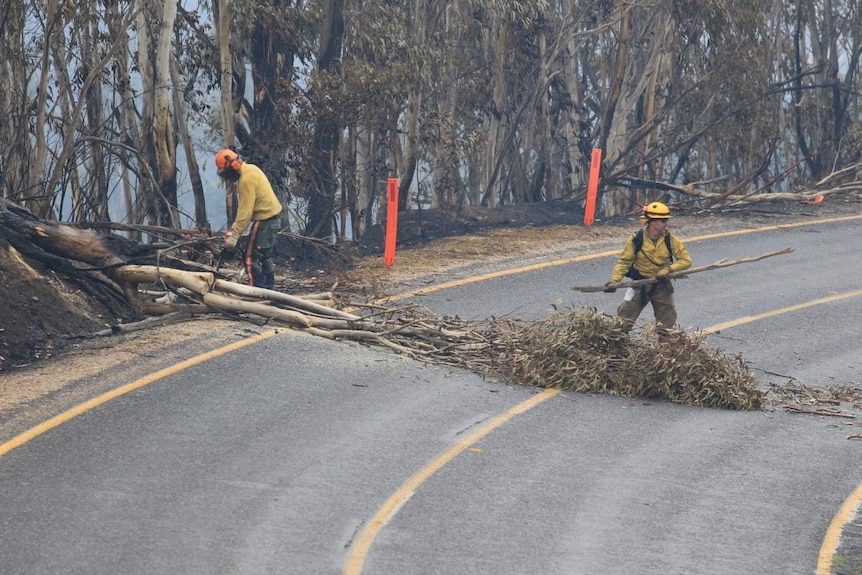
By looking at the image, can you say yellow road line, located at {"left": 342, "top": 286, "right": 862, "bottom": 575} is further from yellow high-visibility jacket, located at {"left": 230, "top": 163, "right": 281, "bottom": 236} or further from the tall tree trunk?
the tall tree trunk

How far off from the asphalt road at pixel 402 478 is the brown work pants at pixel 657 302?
4.91 feet

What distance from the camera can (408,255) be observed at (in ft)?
61.6

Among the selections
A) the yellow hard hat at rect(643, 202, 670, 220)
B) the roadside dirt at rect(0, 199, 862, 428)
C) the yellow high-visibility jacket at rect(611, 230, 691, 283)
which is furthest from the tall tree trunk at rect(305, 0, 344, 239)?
the yellow hard hat at rect(643, 202, 670, 220)

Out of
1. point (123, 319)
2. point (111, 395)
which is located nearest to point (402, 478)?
point (111, 395)

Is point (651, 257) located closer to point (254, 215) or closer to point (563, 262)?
point (254, 215)

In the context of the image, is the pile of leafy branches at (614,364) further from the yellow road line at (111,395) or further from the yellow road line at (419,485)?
the yellow road line at (111,395)

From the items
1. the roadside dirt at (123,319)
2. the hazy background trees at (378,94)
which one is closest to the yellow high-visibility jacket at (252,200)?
the roadside dirt at (123,319)

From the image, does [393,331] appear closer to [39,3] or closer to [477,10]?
[39,3]

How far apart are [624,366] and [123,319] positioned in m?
5.16

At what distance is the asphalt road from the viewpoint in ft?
26.6

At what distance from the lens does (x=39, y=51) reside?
23.8m

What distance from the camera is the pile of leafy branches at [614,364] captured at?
40.6 ft

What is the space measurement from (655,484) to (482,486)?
52.4 inches

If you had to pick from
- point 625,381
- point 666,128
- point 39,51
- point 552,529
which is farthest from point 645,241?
point 666,128
